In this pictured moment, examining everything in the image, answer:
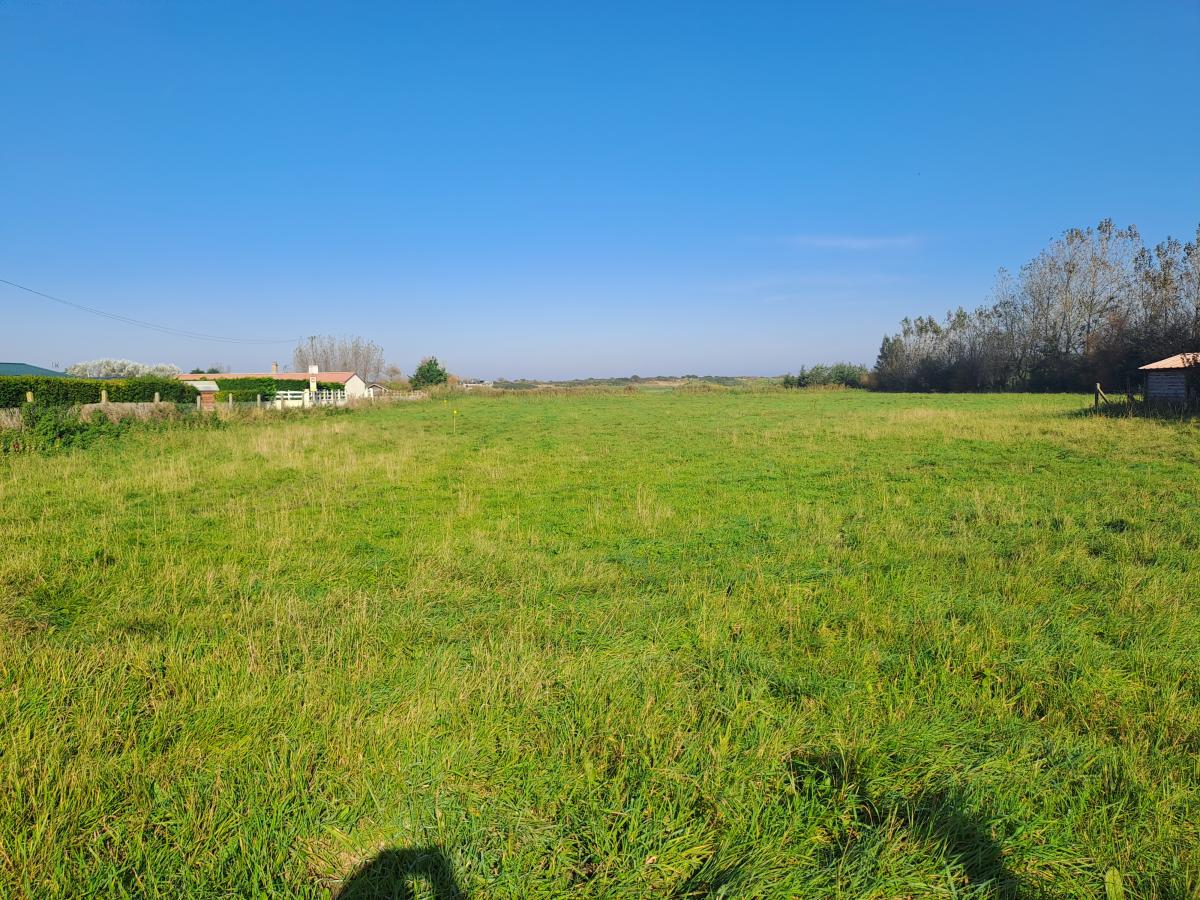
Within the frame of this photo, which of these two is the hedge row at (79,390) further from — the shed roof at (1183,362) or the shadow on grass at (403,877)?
the shed roof at (1183,362)

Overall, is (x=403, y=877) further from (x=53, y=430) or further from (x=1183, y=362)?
(x=1183, y=362)

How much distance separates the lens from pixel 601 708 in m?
3.44

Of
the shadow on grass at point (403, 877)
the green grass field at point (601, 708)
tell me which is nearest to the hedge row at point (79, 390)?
the green grass field at point (601, 708)

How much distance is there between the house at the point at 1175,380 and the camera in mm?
23594

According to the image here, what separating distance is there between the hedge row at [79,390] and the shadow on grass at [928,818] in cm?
2643

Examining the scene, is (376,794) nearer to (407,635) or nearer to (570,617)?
(407,635)

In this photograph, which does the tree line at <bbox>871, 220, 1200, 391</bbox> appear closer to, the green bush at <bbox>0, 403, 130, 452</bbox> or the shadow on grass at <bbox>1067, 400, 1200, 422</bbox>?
the shadow on grass at <bbox>1067, 400, 1200, 422</bbox>

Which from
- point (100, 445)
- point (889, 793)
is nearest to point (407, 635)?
point (889, 793)

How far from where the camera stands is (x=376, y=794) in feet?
8.92

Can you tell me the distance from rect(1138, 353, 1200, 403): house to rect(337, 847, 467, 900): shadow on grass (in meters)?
32.2

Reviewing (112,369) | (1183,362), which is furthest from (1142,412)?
(112,369)

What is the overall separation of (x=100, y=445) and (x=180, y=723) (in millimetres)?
18199

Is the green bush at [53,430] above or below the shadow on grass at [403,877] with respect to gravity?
above

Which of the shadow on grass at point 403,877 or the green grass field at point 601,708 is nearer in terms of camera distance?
the shadow on grass at point 403,877
